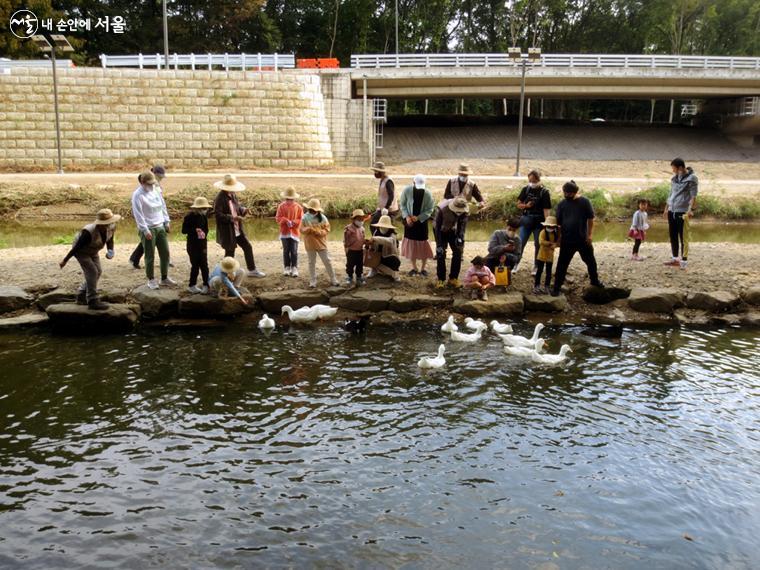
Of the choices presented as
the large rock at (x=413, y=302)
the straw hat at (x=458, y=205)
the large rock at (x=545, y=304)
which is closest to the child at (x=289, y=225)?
the large rock at (x=413, y=302)

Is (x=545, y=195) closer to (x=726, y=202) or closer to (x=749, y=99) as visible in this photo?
(x=726, y=202)

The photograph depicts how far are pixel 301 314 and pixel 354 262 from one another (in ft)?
4.49

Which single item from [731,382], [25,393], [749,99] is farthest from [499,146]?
[25,393]

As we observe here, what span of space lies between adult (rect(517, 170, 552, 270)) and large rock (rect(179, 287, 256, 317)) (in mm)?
4778

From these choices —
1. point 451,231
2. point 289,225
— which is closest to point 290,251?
point 289,225

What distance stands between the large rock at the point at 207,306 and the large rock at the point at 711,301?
7274mm

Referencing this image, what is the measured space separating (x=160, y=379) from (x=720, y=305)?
873cm

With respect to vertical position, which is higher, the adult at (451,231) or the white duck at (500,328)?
the adult at (451,231)

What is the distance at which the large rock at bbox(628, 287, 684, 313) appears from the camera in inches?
414

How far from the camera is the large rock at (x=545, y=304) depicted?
10.5 meters

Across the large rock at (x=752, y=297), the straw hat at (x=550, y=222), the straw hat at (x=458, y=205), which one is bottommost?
the large rock at (x=752, y=297)

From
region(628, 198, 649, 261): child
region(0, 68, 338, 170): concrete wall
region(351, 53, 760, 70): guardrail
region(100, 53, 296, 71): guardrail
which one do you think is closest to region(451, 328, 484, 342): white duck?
region(628, 198, 649, 261): child

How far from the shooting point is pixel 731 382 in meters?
7.98

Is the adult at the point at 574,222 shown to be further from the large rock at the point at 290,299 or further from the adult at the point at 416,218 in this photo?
the large rock at the point at 290,299
